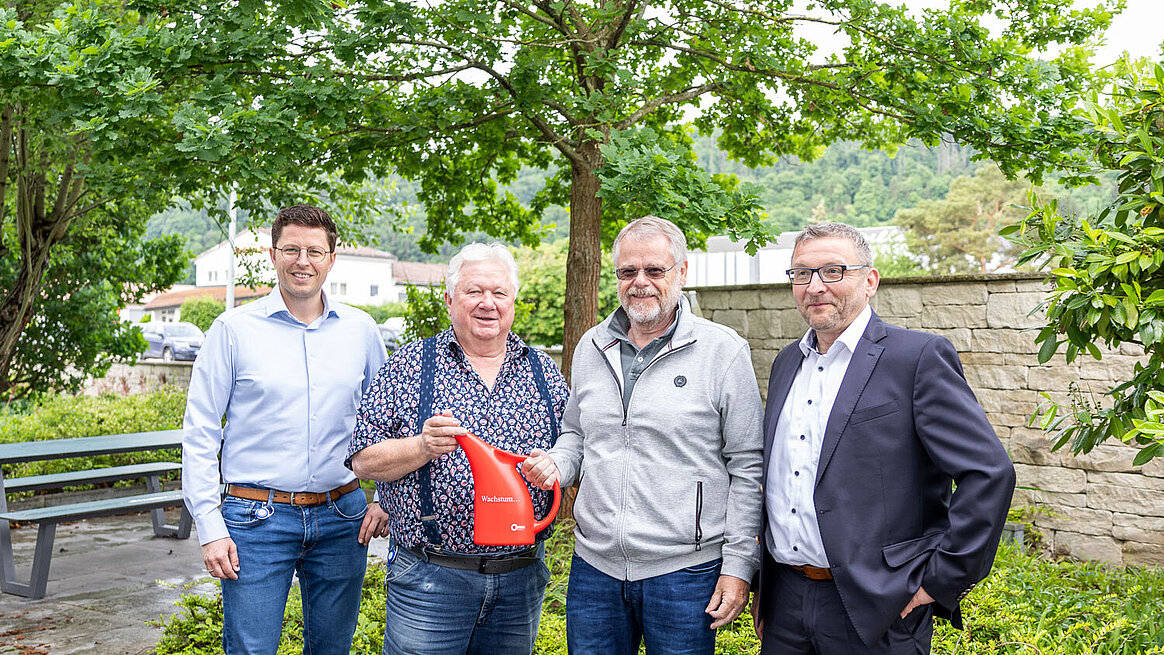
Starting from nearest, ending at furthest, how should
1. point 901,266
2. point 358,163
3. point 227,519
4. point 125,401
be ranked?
point 227,519 < point 358,163 < point 125,401 < point 901,266

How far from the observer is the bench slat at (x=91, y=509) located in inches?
204

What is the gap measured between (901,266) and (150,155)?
4165 cm

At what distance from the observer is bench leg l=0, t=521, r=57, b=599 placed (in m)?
5.18

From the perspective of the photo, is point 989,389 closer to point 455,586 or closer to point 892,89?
point 892,89

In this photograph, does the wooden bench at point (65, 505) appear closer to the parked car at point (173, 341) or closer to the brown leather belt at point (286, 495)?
the brown leather belt at point (286, 495)

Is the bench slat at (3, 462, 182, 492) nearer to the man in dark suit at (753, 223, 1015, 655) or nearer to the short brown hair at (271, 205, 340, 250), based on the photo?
the short brown hair at (271, 205, 340, 250)

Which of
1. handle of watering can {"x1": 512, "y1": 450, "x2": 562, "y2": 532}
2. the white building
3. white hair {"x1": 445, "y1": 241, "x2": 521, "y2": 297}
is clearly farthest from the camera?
the white building

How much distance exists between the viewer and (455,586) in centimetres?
243

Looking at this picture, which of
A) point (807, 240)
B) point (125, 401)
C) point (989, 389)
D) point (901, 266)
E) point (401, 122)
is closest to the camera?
point (807, 240)

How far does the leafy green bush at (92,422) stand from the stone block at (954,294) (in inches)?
281

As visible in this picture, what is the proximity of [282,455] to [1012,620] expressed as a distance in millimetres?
3094

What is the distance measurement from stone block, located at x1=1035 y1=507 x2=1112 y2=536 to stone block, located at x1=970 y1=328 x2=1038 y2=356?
0.98 meters

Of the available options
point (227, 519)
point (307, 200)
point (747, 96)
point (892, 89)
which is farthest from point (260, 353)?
point (307, 200)

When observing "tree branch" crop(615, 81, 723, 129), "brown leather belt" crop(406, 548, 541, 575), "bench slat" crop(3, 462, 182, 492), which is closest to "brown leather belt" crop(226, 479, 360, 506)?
"brown leather belt" crop(406, 548, 541, 575)
